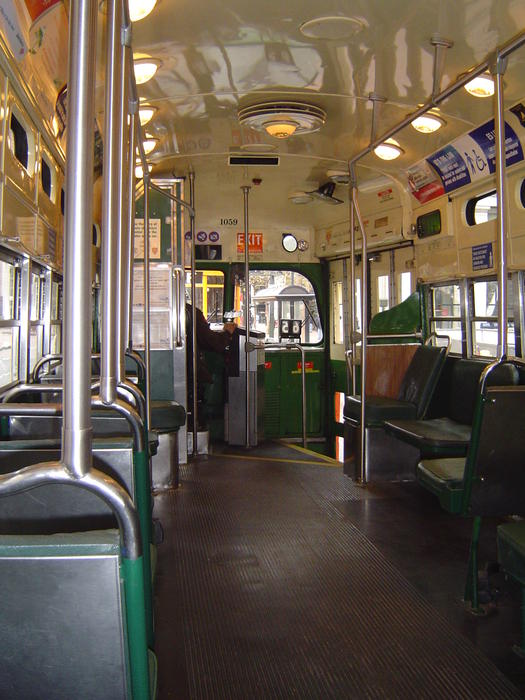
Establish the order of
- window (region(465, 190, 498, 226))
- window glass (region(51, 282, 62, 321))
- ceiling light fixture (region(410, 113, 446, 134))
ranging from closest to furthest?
window glass (region(51, 282, 62, 321))
ceiling light fixture (region(410, 113, 446, 134))
window (region(465, 190, 498, 226))

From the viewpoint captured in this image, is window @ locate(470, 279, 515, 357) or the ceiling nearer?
the ceiling

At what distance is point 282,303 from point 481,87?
167 inches

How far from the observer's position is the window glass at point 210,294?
759cm

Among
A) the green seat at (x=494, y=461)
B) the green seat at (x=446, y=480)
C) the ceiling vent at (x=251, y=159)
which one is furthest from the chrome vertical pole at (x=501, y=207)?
the ceiling vent at (x=251, y=159)

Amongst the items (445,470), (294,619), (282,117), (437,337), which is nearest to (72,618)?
(294,619)

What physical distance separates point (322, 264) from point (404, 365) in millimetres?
2788

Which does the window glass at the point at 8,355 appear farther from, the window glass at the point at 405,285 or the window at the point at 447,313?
the window glass at the point at 405,285

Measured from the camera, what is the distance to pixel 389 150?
536cm

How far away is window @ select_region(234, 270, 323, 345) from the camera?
787 cm

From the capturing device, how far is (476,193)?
4.95m

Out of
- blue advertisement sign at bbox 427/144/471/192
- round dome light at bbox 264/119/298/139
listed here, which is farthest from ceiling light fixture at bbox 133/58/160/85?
blue advertisement sign at bbox 427/144/471/192

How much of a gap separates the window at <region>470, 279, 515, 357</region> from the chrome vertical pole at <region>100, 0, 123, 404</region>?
360 centimetres

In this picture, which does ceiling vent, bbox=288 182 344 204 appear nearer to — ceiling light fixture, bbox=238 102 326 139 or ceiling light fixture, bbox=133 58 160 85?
ceiling light fixture, bbox=238 102 326 139

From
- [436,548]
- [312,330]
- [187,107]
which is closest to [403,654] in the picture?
[436,548]
